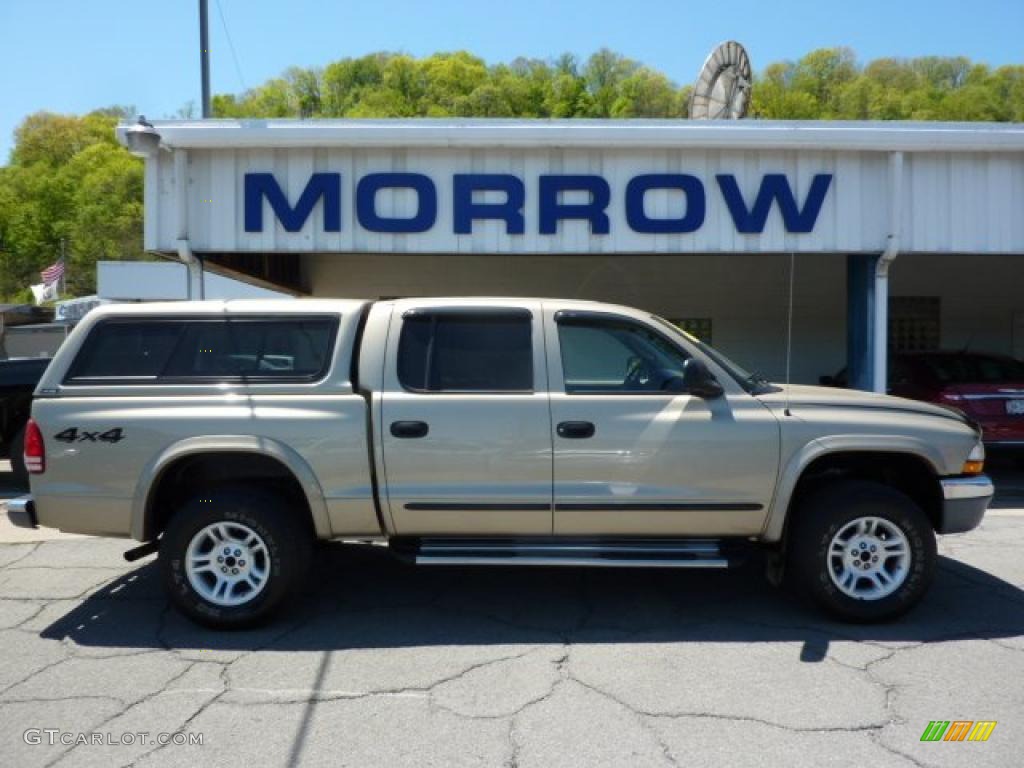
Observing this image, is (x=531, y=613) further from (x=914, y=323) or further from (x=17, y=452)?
(x=914, y=323)

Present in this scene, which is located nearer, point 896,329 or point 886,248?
point 886,248

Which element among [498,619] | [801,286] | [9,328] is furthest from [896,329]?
[9,328]

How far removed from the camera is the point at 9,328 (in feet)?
80.6

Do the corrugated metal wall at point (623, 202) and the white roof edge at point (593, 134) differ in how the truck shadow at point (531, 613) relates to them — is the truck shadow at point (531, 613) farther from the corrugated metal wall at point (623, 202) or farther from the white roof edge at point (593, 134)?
the white roof edge at point (593, 134)

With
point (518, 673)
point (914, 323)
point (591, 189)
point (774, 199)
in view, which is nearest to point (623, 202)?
point (591, 189)

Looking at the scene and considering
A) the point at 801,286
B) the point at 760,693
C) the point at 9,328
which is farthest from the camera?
the point at 9,328

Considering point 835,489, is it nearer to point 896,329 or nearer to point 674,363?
point 674,363

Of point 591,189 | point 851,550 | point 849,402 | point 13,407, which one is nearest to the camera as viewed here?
point 851,550

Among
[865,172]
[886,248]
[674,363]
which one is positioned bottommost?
[674,363]

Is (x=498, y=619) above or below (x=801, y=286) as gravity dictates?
below

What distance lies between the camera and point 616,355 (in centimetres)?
508

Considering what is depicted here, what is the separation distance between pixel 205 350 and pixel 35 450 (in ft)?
3.50

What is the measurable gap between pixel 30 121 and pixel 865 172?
100 m

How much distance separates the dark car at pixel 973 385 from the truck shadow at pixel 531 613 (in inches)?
174
